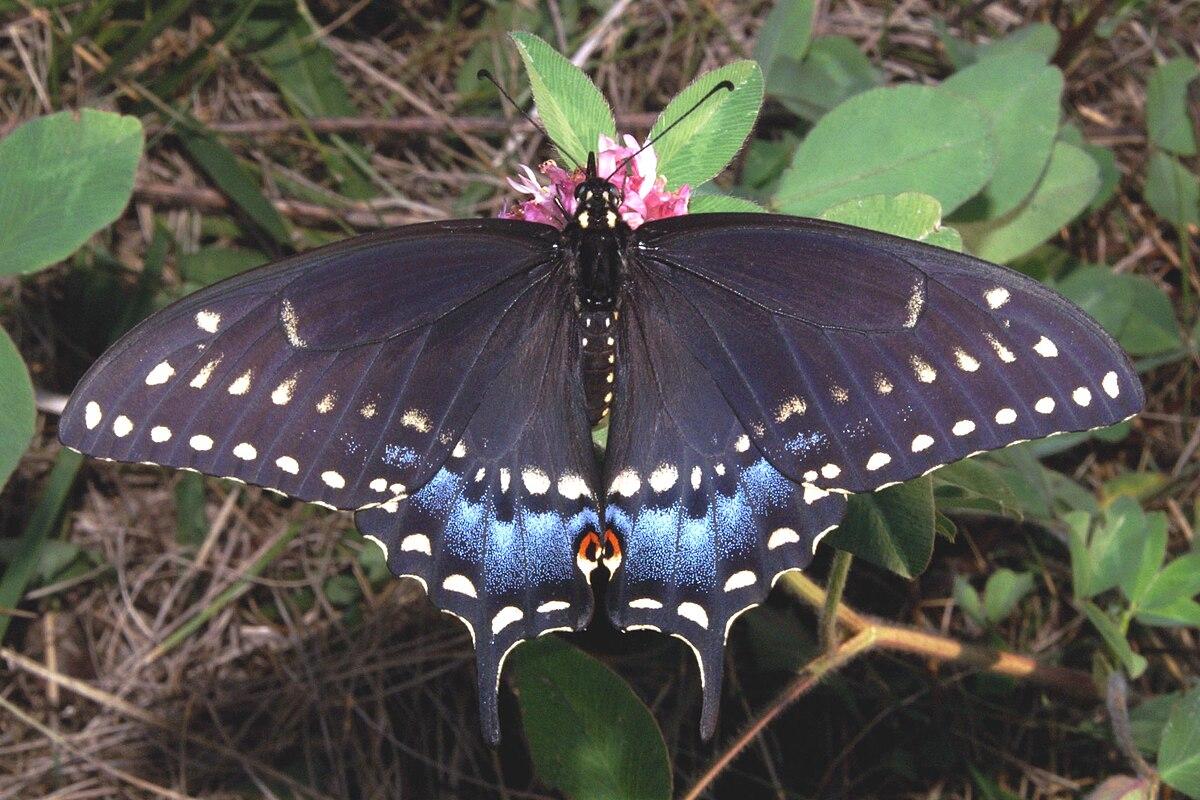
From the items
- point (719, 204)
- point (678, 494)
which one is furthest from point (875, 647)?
point (719, 204)

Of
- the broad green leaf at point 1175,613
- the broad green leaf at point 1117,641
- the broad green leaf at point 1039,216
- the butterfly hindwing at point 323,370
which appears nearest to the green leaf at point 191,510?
the butterfly hindwing at point 323,370

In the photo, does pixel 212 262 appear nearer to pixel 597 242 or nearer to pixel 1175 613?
pixel 597 242

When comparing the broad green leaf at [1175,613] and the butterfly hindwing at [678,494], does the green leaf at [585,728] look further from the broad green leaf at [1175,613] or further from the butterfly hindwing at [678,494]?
the broad green leaf at [1175,613]

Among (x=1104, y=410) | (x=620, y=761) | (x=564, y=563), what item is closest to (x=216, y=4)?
(x=564, y=563)

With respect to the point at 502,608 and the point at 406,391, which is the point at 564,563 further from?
the point at 406,391

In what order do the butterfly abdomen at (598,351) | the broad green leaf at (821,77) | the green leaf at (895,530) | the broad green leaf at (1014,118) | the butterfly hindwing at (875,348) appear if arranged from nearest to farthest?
the butterfly hindwing at (875,348) → the green leaf at (895,530) → the butterfly abdomen at (598,351) → the broad green leaf at (1014,118) → the broad green leaf at (821,77)

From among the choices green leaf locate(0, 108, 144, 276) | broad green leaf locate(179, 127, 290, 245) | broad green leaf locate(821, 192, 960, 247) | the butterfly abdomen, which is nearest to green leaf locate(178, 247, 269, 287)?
broad green leaf locate(179, 127, 290, 245)
